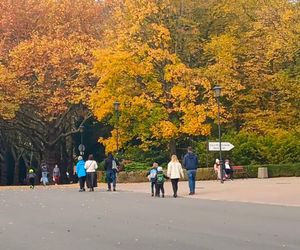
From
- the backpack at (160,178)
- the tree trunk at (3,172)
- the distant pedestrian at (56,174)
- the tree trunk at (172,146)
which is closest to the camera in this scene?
the backpack at (160,178)

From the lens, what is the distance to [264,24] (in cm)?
4703

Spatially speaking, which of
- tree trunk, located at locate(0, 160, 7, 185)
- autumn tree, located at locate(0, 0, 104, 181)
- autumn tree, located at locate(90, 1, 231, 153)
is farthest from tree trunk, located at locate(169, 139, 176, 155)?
tree trunk, located at locate(0, 160, 7, 185)

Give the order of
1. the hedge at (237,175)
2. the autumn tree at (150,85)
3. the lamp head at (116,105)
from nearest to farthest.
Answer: the hedge at (237,175)
the lamp head at (116,105)
the autumn tree at (150,85)

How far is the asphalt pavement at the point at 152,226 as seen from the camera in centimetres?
1117

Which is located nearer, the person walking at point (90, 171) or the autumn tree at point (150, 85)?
the person walking at point (90, 171)

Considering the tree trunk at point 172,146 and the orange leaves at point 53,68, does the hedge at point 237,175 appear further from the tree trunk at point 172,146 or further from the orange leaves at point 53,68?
the orange leaves at point 53,68

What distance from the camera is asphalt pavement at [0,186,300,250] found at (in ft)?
36.6

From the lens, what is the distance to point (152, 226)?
14.0 metres

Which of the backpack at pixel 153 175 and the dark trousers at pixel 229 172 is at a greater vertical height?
the dark trousers at pixel 229 172

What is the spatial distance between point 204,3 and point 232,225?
1369 inches

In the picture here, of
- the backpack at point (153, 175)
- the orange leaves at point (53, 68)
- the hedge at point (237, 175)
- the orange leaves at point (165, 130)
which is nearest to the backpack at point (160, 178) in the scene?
the backpack at point (153, 175)

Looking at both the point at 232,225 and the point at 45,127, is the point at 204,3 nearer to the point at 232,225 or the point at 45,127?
the point at 45,127

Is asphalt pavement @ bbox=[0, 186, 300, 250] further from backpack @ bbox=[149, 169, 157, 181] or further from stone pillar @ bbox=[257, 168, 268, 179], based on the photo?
stone pillar @ bbox=[257, 168, 268, 179]

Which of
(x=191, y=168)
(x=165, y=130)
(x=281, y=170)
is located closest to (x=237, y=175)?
(x=281, y=170)
